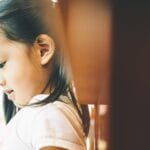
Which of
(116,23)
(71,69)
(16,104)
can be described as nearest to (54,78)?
(71,69)

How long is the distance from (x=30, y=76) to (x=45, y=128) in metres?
0.20

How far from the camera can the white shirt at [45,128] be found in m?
1.23

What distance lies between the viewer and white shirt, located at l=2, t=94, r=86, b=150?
1.23 metres

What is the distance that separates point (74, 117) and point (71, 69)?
0.18m

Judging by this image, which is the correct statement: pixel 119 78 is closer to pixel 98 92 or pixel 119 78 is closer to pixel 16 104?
pixel 98 92

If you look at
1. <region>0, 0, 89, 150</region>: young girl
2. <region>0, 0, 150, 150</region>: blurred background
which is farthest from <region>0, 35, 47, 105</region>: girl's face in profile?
<region>0, 0, 150, 150</region>: blurred background

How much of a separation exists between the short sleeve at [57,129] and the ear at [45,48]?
0.58 feet

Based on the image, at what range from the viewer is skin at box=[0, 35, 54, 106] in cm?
130

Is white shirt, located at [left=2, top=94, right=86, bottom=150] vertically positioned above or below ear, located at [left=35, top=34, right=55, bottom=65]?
below

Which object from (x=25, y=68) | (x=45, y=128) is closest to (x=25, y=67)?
(x=25, y=68)

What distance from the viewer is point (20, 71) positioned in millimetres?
1301

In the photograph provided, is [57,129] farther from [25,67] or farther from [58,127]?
[25,67]

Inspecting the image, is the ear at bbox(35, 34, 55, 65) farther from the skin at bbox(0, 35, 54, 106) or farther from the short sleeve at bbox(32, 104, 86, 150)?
the short sleeve at bbox(32, 104, 86, 150)

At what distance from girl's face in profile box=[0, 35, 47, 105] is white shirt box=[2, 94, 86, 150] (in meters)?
0.04
